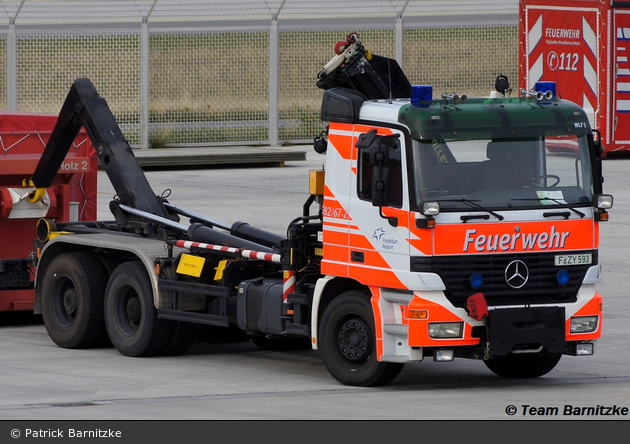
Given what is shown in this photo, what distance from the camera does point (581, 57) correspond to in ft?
106

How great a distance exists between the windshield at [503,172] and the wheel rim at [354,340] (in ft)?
4.02

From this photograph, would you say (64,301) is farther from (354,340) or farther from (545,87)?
(545,87)

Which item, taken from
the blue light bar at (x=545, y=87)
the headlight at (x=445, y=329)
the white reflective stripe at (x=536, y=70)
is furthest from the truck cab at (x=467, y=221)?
the white reflective stripe at (x=536, y=70)

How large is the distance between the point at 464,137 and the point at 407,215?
789 mm

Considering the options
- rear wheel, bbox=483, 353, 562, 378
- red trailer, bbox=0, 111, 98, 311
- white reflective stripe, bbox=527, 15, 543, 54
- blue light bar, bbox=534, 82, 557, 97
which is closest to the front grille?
rear wheel, bbox=483, 353, 562, 378

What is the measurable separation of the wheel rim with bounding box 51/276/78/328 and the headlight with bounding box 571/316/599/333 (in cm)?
530

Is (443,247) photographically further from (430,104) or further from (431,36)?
(431,36)

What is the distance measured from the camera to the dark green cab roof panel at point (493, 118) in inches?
407

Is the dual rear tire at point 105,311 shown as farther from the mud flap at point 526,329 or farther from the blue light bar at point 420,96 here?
the mud flap at point 526,329

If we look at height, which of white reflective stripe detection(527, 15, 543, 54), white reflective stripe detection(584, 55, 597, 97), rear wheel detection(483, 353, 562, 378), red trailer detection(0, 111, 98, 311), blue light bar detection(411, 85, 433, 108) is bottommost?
rear wheel detection(483, 353, 562, 378)

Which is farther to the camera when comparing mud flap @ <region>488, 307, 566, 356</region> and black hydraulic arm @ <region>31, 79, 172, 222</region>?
black hydraulic arm @ <region>31, 79, 172, 222</region>

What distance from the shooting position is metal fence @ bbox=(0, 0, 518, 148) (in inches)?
1326

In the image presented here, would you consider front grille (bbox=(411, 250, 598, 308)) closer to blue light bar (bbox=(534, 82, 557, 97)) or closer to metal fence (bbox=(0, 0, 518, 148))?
blue light bar (bbox=(534, 82, 557, 97))

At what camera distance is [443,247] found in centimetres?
1027
